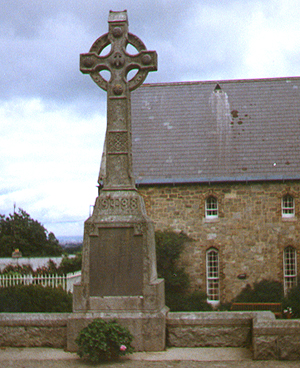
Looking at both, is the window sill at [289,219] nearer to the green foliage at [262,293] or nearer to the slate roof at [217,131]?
the slate roof at [217,131]

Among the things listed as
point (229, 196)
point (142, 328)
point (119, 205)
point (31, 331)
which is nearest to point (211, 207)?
point (229, 196)

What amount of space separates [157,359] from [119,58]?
182 inches

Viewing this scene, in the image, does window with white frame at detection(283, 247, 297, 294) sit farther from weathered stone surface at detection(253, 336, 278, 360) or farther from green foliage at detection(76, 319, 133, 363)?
green foliage at detection(76, 319, 133, 363)

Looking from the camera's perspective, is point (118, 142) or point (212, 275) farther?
point (212, 275)

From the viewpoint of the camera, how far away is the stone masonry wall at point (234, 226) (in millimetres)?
20781

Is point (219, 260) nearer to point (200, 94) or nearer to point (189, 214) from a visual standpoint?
point (189, 214)

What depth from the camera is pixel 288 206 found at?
2117cm

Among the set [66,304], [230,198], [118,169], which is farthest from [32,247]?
[118,169]

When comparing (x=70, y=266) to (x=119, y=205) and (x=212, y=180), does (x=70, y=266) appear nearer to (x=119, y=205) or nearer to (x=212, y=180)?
(x=212, y=180)

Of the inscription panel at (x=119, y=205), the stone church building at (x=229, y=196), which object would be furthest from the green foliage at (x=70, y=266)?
the inscription panel at (x=119, y=205)

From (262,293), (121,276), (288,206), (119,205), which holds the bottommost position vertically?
(262,293)

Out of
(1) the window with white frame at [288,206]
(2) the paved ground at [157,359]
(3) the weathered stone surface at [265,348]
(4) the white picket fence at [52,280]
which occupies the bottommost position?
(4) the white picket fence at [52,280]

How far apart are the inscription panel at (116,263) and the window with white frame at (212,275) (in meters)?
14.5

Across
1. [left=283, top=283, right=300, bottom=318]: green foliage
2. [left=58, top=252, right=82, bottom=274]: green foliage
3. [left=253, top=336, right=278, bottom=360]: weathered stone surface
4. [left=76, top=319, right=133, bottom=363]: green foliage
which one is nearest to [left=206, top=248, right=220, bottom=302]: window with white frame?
[left=283, top=283, right=300, bottom=318]: green foliage
